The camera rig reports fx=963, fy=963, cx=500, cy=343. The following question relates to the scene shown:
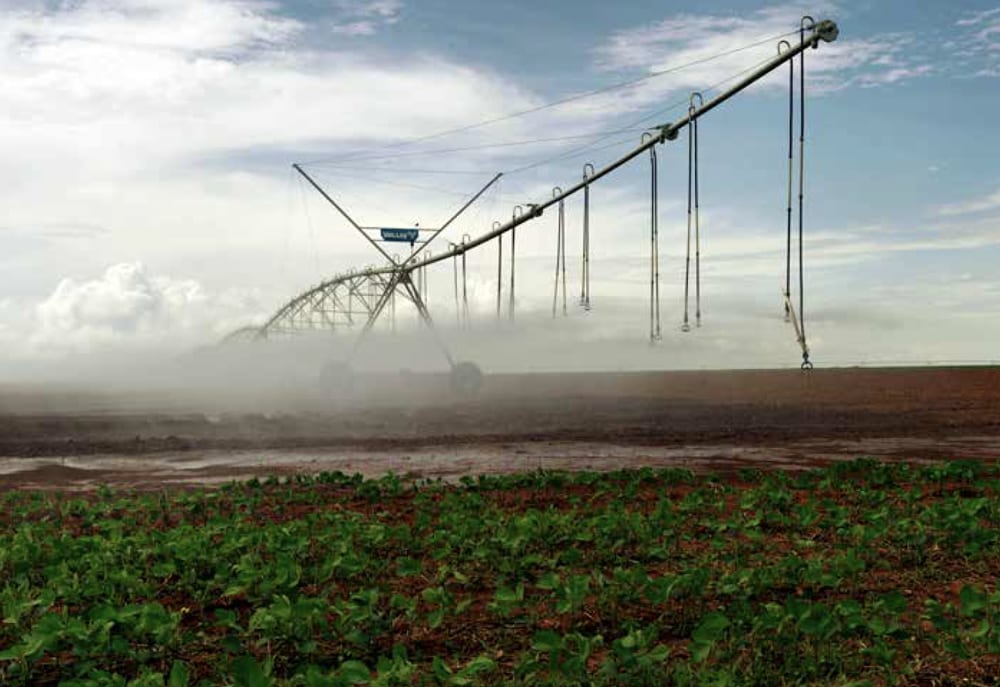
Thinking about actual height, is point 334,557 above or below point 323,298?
below

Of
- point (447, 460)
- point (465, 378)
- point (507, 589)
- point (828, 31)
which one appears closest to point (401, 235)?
point (465, 378)

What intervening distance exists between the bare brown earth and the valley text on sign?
29.7 feet

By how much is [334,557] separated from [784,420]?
35.8 metres

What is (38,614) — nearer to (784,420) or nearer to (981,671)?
(981,671)

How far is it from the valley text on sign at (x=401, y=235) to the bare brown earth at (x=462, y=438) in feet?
29.7

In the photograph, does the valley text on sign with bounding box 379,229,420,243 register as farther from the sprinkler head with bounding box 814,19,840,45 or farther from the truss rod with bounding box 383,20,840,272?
the sprinkler head with bounding box 814,19,840,45

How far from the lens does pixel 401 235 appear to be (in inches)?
1984

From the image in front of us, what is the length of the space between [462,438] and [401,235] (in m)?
19.4

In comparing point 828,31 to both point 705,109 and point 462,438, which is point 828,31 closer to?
point 705,109

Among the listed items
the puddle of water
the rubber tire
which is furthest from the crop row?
the rubber tire

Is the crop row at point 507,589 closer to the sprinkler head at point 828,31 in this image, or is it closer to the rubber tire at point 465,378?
the sprinkler head at point 828,31

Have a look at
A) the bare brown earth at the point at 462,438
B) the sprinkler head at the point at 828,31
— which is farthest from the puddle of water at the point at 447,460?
the sprinkler head at the point at 828,31

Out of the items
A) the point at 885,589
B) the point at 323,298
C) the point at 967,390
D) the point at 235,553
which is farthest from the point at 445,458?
the point at 967,390

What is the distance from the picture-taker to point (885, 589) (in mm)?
10109
